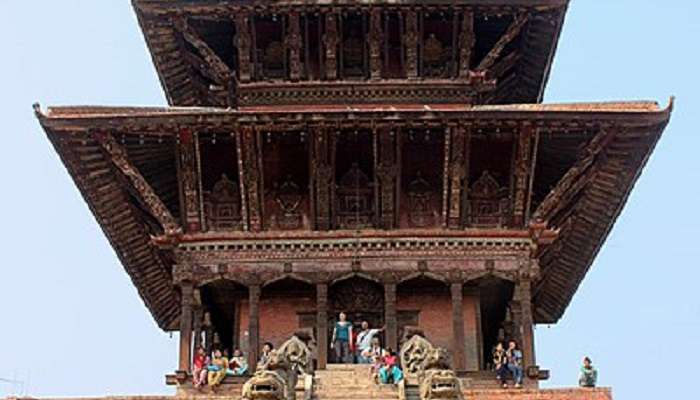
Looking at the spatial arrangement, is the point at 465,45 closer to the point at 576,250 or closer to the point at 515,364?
the point at 576,250

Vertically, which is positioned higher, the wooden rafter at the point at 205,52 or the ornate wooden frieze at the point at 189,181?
the wooden rafter at the point at 205,52

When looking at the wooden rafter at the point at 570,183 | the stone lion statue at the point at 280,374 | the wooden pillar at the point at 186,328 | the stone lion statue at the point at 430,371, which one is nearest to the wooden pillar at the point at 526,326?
the wooden rafter at the point at 570,183

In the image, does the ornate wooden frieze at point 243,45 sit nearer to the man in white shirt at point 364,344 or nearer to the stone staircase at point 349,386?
the man in white shirt at point 364,344

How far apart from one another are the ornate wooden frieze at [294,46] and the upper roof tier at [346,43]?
0.02 metres

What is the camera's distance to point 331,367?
820 inches

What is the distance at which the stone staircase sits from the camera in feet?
58.4

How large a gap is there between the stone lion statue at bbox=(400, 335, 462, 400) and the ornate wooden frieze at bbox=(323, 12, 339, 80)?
27.4 feet

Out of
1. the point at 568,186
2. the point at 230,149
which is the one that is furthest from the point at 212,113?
the point at 568,186

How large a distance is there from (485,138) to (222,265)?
5229 millimetres

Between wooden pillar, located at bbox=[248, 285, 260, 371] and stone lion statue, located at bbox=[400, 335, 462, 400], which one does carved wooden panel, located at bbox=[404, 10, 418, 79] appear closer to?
wooden pillar, located at bbox=[248, 285, 260, 371]

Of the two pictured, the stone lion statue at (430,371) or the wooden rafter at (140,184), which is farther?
the wooden rafter at (140,184)

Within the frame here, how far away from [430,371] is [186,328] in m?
7.63

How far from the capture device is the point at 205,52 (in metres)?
26.1

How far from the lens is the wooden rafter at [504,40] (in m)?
26.3
